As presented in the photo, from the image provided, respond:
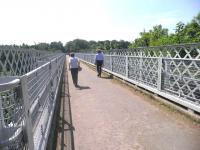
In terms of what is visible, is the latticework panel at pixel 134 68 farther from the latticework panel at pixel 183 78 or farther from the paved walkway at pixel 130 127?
the latticework panel at pixel 183 78

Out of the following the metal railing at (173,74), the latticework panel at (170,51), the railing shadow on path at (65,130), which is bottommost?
the railing shadow on path at (65,130)

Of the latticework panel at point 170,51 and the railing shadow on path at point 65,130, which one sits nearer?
the railing shadow on path at point 65,130

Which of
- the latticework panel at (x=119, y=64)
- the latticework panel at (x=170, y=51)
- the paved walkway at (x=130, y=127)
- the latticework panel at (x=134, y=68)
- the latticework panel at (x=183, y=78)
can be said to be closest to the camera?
the paved walkway at (x=130, y=127)

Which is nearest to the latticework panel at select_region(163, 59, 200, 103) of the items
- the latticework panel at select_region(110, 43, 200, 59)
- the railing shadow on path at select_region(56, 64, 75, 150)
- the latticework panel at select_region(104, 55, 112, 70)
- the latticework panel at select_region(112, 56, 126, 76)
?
the latticework panel at select_region(110, 43, 200, 59)

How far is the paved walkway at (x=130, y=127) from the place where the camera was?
14.6ft

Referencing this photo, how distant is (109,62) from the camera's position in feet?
52.6

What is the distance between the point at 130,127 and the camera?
17.6 ft

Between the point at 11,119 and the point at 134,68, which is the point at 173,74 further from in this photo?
the point at 11,119

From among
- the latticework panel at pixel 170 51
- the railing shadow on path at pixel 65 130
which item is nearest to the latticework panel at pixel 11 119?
the railing shadow on path at pixel 65 130

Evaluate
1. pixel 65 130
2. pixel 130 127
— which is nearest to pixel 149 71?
pixel 130 127

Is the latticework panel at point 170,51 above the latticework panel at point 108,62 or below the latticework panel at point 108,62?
above

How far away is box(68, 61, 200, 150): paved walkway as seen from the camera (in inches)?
175

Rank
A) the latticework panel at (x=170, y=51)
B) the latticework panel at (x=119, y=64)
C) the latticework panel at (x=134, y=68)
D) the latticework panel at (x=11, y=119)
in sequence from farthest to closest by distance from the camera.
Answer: the latticework panel at (x=119, y=64) → the latticework panel at (x=134, y=68) → the latticework panel at (x=170, y=51) → the latticework panel at (x=11, y=119)

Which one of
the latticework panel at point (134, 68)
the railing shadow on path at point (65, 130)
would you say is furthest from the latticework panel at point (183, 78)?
the railing shadow on path at point (65, 130)
